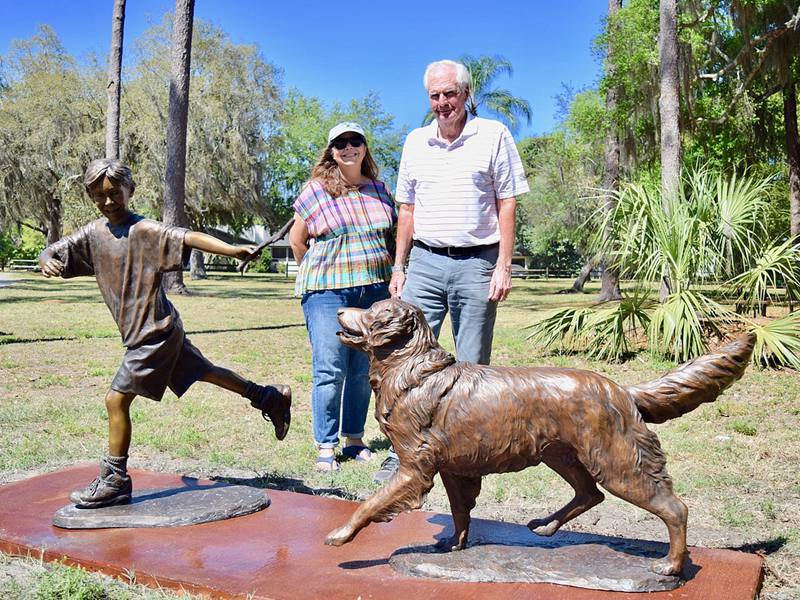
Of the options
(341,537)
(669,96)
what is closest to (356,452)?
(341,537)

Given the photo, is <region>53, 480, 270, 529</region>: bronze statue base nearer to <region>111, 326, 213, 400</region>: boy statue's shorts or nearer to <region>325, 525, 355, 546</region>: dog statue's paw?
<region>111, 326, 213, 400</region>: boy statue's shorts

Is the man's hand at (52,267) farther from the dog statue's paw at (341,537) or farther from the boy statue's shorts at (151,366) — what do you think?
the dog statue's paw at (341,537)

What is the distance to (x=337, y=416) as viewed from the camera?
5211 mm

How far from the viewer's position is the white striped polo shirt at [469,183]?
405cm

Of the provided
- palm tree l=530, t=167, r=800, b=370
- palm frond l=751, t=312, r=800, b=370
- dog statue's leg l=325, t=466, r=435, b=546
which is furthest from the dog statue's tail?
palm tree l=530, t=167, r=800, b=370

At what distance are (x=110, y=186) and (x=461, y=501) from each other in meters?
2.38

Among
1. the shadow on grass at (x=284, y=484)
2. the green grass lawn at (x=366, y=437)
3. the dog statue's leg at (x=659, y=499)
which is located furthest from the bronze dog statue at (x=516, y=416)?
the shadow on grass at (x=284, y=484)

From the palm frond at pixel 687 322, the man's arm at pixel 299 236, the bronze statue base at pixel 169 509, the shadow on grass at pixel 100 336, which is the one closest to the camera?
the bronze statue base at pixel 169 509

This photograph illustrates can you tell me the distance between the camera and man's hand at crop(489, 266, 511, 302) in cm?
398

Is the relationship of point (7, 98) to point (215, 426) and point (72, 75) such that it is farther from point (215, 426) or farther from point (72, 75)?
point (215, 426)

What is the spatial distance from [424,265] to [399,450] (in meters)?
1.55

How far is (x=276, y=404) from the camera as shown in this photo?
4328 millimetres

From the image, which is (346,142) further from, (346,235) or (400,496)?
(400,496)

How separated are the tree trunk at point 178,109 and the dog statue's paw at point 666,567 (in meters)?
18.6
